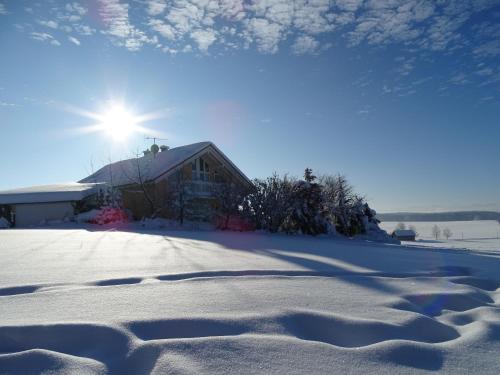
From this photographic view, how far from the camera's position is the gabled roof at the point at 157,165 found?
1841 cm

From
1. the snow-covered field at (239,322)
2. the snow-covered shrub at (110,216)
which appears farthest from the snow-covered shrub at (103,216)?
the snow-covered field at (239,322)

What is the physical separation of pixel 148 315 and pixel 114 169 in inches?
935

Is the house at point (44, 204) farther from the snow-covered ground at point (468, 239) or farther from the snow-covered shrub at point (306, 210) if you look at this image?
the snow-covered ground at point (468, 239)

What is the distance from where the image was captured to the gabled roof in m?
18.4

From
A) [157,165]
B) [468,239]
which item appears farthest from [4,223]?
[468,239]

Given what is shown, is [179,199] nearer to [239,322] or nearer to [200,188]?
[200,188]

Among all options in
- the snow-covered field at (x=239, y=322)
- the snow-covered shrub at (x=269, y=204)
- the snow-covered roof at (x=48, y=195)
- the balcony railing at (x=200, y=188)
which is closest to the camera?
the snow-covered field at (x=239, y=322)

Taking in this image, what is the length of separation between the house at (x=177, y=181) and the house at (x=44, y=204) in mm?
1903

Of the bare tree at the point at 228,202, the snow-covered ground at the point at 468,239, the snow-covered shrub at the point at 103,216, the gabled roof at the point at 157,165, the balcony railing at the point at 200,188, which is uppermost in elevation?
the gabled roof at the point at 157,165

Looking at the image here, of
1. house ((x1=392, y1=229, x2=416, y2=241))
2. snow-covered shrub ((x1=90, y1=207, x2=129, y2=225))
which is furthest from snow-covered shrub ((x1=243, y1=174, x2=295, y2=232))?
house ((x1=392, y1=229, x2=416, y2=241))

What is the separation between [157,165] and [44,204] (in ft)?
21.4

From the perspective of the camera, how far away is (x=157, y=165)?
19844 millimetres

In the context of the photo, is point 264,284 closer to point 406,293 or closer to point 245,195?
point 406,293

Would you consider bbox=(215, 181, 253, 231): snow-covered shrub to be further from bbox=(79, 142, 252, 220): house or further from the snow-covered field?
the snow-covered field
